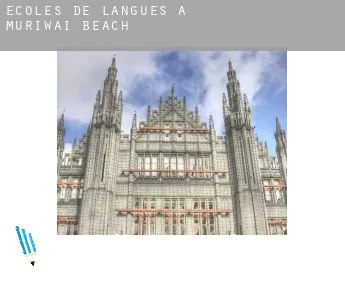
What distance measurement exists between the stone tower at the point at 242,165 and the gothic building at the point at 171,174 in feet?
0.11

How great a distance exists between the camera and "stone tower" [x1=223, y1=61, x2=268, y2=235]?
1392 centimetres

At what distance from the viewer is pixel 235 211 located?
14.1 m

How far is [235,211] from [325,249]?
10.5ft

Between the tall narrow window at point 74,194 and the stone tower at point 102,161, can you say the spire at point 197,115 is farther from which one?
the tall narrow window at point 74,194

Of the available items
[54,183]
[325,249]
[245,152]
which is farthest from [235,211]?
[54,183]

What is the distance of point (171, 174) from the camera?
48.1 ft

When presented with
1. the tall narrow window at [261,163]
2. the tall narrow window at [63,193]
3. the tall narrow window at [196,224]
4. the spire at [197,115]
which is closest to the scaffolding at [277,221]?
the tall narrow window at [261,163]

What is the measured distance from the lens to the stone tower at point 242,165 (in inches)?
548

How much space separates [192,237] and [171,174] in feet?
8.53

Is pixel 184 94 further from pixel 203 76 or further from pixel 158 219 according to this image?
pixel 158 219

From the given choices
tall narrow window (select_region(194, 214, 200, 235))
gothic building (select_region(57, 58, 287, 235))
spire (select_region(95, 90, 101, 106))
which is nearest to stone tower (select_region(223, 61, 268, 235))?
gothic building (select_region(57, 58, 287, 235))

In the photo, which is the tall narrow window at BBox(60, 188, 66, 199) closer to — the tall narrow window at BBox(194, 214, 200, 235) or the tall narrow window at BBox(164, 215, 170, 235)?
the tall narrow window at BBox(164, 215, 170, 235)

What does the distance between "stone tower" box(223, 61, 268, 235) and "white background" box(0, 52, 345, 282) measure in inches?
38.9

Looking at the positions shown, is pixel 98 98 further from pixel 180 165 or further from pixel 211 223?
pixel 211 223
